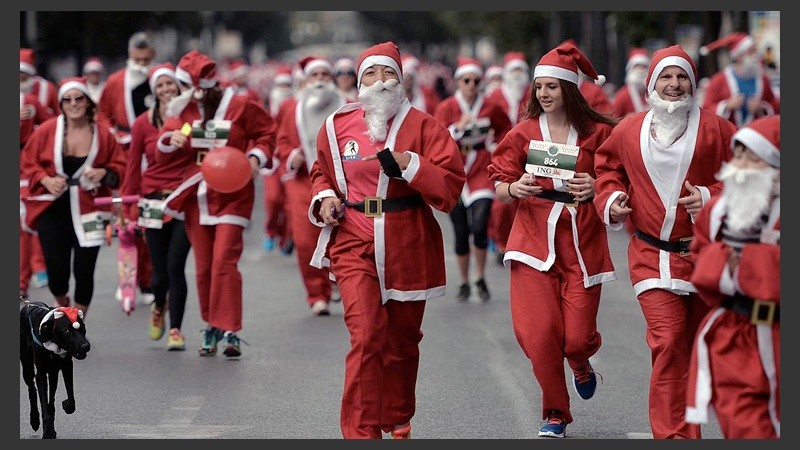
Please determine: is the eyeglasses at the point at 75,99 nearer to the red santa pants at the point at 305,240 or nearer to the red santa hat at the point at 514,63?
the red santa pants at the point at 305,240

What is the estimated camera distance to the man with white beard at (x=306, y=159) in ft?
47.4

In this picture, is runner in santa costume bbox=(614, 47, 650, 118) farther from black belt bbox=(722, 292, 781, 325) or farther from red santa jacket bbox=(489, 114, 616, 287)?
black belt bbox=(722, 292, 781, 325)

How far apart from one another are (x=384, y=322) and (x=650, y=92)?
1.74 metres

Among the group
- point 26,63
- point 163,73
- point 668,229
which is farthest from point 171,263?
point 668,229

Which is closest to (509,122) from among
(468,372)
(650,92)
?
(468,372)

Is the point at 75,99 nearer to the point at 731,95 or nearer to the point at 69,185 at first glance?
the point at 69,185

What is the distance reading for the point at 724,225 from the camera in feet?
22.1

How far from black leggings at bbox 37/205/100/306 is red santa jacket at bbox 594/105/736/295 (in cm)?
494

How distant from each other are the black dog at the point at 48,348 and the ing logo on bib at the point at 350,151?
1.55 metres

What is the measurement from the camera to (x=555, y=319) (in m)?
8.98

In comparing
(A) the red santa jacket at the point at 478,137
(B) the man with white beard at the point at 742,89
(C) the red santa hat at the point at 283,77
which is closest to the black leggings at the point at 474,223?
(A) the red santa jacket at the point at 478,137

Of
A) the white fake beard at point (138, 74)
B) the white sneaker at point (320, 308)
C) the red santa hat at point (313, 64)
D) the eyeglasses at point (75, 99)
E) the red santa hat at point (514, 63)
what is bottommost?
the white sneaker at point (320, 308)

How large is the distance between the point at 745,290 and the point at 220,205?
19.3ft

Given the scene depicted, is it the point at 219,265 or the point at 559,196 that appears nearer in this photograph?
the point at 559,196
